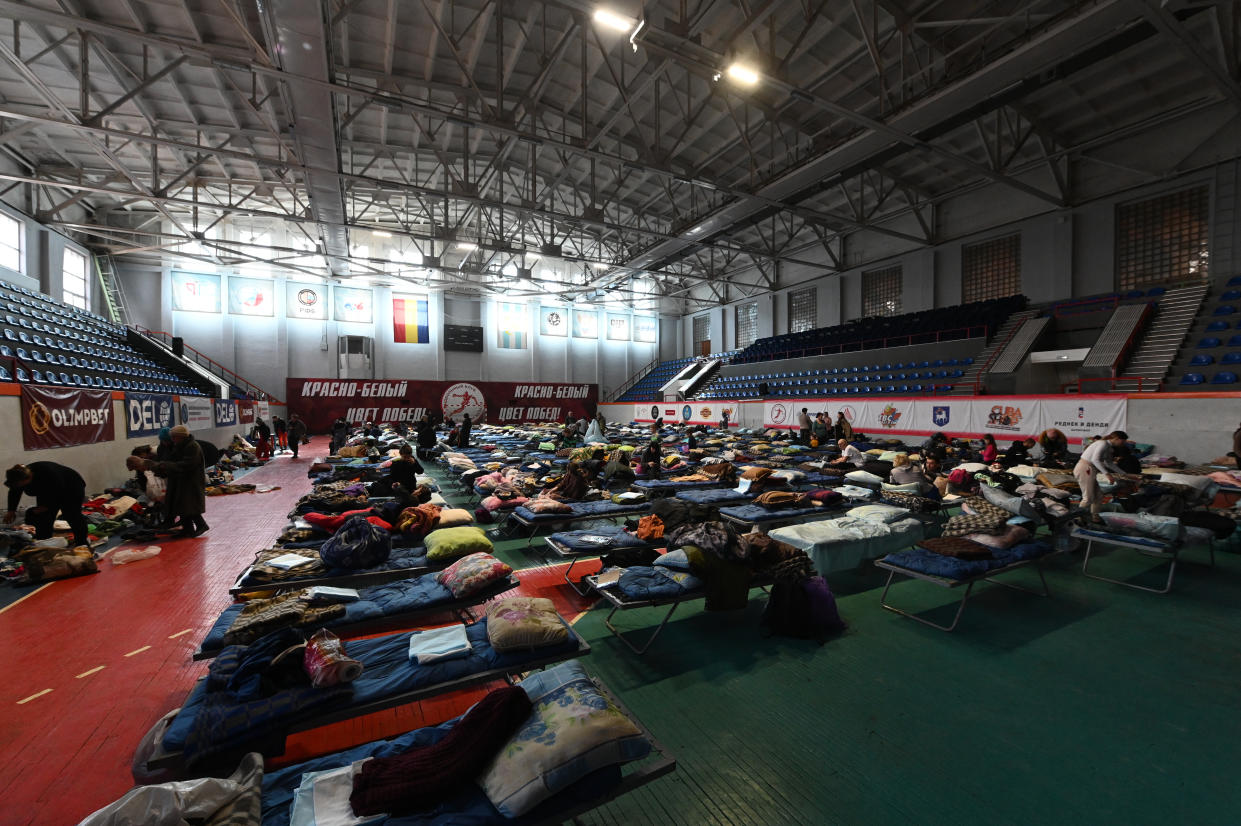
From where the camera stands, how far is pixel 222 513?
774 cm

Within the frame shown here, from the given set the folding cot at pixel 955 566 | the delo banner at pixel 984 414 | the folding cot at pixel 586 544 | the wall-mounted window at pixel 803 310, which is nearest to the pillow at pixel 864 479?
the folding cot at pixel 955 566

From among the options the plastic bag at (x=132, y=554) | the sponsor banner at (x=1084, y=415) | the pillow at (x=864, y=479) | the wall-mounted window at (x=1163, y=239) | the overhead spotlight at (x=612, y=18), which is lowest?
the plastic bag at (x=132, y=554)

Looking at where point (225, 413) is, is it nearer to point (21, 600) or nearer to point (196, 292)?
point (196, 292)

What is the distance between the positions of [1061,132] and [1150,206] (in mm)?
3121

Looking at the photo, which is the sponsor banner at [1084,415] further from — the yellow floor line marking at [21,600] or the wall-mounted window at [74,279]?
the wall-mounted window at [74,279]

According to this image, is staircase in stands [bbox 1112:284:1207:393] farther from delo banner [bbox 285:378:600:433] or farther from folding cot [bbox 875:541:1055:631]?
delo banner [bbox 285:378:600:433]

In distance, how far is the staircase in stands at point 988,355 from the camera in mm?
14328

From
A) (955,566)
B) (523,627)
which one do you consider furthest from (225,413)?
(955,566)

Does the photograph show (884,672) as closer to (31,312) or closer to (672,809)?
(672,809)

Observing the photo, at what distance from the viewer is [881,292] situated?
20.7m

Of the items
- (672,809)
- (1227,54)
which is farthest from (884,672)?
(1227,54)

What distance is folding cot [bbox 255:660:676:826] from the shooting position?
1629 millimetres

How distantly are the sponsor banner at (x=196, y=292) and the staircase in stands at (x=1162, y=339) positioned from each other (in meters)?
31.5

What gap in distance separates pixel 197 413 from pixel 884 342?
21.3 metres
